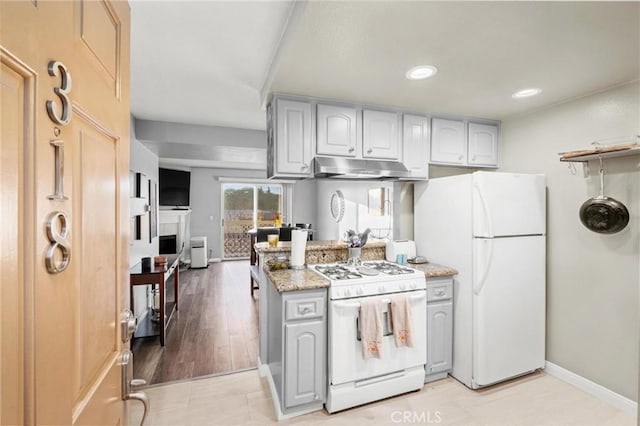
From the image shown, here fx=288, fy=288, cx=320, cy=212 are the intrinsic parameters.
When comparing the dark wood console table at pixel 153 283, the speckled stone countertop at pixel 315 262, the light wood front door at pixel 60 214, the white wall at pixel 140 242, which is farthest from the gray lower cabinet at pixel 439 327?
the white wall at pixel 140 242

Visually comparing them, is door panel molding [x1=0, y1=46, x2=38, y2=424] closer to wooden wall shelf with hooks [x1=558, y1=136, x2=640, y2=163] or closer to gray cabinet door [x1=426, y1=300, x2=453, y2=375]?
gray cabinet door [x1=426, y1=300, x2=453, y2=375]

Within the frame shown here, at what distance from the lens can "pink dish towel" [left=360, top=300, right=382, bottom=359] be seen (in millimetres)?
1986

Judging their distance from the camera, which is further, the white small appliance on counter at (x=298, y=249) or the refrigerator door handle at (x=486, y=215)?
the white small appliance on counter at (x=298, y=249)

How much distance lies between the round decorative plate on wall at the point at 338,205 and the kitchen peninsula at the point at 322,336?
0.89 m

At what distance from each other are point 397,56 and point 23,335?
76.1 inches

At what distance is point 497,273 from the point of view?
231 cm

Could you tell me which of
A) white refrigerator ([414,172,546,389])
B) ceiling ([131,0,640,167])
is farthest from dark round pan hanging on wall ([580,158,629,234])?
ceiling ([131,0,640,167])

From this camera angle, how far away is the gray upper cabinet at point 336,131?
2.39 m

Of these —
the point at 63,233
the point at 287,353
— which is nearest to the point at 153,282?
the point at 287,353

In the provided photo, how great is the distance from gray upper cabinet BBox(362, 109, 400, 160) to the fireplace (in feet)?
16.9

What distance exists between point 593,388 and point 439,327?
3.98 ft

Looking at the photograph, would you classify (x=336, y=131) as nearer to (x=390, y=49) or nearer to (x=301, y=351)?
(x=390, y=49)

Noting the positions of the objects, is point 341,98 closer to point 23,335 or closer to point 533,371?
point 23,335

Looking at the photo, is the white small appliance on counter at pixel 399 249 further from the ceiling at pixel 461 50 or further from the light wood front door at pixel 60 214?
the light wood front door at pixel 60 214
